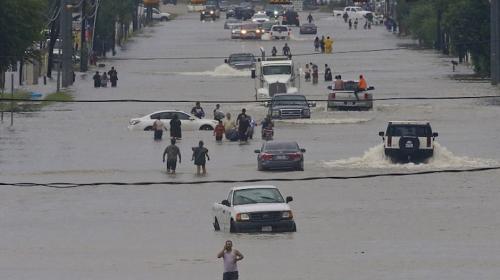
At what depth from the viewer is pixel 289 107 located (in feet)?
272

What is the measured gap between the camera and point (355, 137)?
7481 centimetres

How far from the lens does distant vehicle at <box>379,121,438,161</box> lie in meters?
63.2

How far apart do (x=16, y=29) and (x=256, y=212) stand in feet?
→ 154

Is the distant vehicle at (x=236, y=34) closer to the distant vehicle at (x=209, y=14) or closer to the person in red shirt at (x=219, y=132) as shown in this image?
the distant vehicle at (x=209, y=14)

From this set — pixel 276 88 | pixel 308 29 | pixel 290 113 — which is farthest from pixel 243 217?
pixel 308 29

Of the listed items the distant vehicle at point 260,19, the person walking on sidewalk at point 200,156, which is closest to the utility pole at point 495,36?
the person walking on sidewalk at point 200,156

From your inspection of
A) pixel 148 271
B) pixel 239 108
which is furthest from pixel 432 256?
pixel 239 108

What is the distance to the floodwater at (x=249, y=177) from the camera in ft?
137

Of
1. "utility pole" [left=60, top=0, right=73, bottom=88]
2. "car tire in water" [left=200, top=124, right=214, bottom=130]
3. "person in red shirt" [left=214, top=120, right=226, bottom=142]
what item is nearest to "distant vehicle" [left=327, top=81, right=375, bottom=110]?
"car tire in water" [left=200, top=124, right=214, bottom=130]

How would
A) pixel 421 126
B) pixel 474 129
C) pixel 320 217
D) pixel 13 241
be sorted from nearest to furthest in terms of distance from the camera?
pixel 13 241 → pixel 320 217 → pixel 421 126 → pixel 474 129

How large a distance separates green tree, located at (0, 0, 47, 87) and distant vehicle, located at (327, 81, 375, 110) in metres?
15.2

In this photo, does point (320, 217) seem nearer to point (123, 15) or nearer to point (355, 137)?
point (355, 137)

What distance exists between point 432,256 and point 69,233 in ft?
35.3

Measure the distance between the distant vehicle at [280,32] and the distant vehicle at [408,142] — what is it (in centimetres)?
9370
